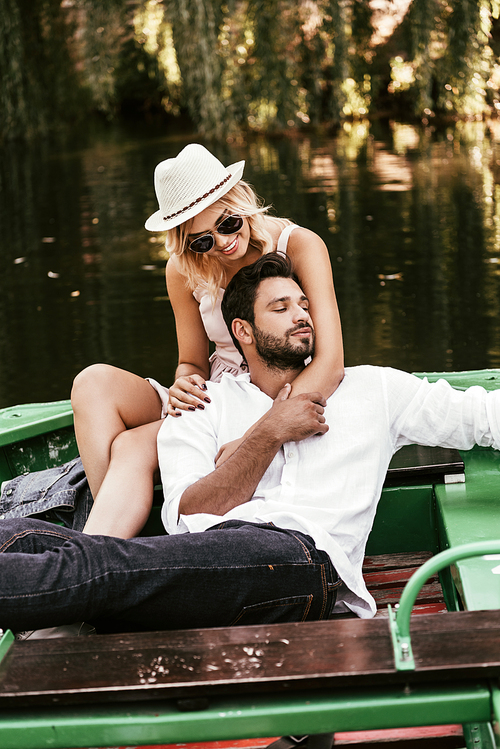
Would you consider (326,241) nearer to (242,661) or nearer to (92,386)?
(92,386)

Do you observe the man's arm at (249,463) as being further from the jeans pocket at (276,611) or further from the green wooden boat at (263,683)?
the green wooden boat at (263,683)

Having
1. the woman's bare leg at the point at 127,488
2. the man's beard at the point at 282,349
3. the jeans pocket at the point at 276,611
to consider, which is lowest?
the jeans pocket at the point at 276,611

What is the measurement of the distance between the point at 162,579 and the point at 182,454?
44 cm

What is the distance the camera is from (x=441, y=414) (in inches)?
76.7

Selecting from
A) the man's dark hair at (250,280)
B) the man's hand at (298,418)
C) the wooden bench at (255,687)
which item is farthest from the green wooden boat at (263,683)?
the man's dark hair at (250,280)

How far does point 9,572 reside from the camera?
1.56 meters

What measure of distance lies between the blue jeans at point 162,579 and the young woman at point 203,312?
1.12 feet

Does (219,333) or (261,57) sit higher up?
(261,57)

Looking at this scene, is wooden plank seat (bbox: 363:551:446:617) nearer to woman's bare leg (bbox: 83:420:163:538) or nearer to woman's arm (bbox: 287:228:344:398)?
woman's arm (bbox: 287:228:344:398)

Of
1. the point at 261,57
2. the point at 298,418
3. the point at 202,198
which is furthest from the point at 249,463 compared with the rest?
the point at 261,57

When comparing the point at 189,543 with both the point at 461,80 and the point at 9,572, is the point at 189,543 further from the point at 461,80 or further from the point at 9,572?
the point at 461,80

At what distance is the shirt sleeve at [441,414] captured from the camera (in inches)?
75.5

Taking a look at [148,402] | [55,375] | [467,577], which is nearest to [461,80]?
[55,375]

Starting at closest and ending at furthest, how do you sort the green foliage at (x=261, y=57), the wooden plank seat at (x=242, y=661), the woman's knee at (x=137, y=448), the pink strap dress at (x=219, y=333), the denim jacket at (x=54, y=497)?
the wooden plank seat at (x=242, y=661) < the woman's knee at (x=137, y=448) < the denim jacket at (x=54, y=497) < the pink strap dress at (x=219, y=333) < the green foliage at (x=261, y=57)
